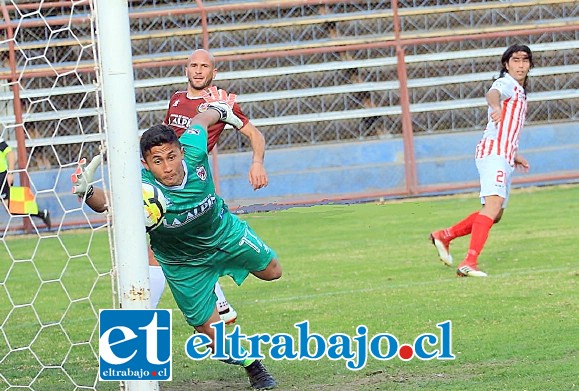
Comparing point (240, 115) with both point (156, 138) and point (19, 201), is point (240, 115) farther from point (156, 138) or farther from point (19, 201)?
point (19, 201)

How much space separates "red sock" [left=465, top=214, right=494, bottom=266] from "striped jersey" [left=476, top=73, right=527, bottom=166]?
0.53m

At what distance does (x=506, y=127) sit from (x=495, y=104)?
44 centimetres

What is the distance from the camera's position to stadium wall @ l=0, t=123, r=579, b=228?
15.9 metres

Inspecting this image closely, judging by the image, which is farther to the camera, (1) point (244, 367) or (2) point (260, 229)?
(2) point (260, 229)

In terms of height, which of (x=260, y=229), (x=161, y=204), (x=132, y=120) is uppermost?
(x=132, y=120)

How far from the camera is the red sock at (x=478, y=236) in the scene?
889cm

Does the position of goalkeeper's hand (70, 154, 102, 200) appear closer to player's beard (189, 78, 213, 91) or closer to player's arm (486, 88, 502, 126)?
player's beard (189, 78, 213, 91)

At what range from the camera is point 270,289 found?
895 cm

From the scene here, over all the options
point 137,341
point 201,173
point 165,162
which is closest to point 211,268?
point 201,173

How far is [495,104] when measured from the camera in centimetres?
879

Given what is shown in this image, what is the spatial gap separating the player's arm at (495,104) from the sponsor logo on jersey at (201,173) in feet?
12.5

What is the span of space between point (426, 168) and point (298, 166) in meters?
1.95

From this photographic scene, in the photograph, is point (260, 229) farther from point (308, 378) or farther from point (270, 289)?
point (308, 378)

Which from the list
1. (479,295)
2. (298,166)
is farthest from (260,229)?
(479,295)
